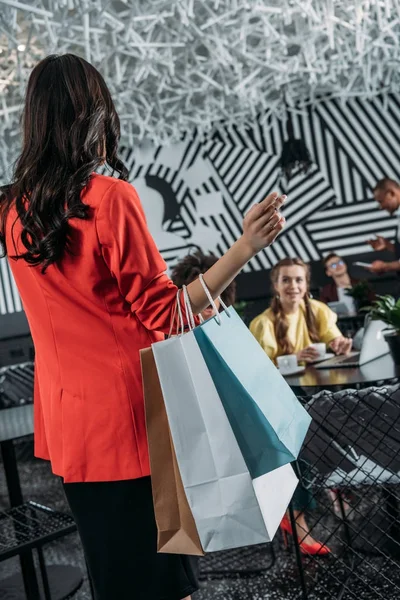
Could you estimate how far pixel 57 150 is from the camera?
4.41 ft

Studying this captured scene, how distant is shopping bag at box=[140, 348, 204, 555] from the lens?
4.09 feet

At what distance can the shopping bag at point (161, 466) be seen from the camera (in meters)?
1.25

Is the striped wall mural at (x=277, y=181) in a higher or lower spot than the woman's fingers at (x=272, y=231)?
higher

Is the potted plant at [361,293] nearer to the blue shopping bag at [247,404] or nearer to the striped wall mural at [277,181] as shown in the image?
the striped wall mural at [277,181]

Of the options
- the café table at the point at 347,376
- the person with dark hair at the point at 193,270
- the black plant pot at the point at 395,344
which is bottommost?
the café table at the point at 347,376

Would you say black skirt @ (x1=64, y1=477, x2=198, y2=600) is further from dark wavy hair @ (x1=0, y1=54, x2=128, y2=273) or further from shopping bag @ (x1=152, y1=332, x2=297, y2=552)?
dark wavy hair @ (x1=0, y1=54, x2=128, y2=273)

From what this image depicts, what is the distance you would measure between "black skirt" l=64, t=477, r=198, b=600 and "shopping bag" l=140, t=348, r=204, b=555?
0.31 ft

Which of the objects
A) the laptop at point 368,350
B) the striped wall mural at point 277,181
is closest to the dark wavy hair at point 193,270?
the laptop at point 368,350

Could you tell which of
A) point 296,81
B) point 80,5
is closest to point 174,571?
point 80,5

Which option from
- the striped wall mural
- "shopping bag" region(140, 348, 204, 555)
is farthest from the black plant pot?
the striped wall mural

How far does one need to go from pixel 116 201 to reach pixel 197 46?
527 cm

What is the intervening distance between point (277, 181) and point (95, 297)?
25.7 ft

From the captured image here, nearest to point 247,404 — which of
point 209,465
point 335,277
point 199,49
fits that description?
point 209,465

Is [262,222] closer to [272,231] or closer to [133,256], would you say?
[272,231]
